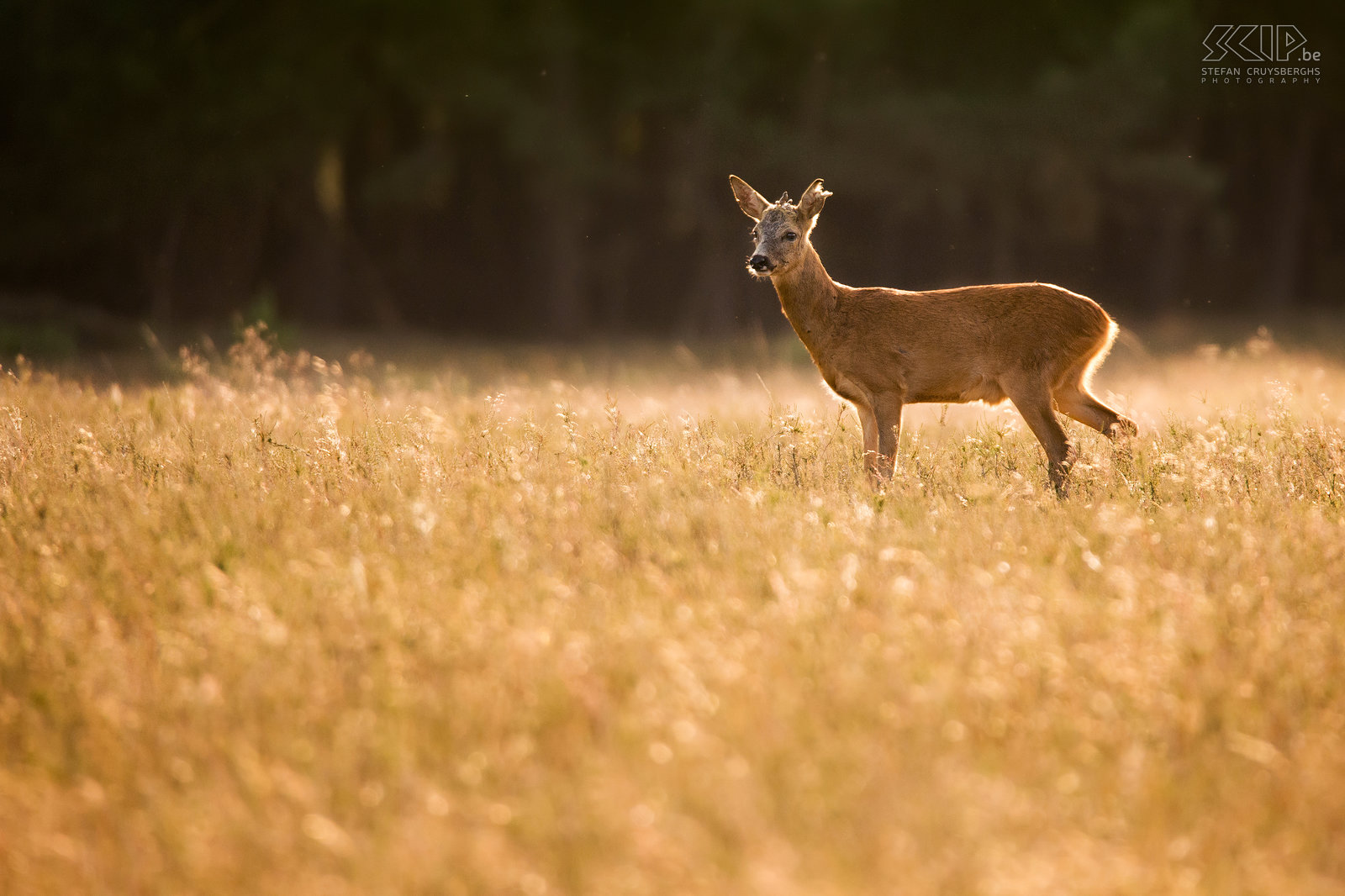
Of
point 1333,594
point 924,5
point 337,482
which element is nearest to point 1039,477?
point 1333,594

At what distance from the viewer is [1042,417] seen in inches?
247

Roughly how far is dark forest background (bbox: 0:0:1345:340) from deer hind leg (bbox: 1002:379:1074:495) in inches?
401

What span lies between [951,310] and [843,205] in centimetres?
1989

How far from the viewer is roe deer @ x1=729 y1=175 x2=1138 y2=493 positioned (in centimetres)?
634

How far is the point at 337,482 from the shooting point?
5.42m

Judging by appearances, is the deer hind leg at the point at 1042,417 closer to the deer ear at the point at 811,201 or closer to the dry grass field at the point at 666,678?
the dry grass field at the point at 666,678

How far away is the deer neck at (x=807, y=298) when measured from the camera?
6742 mm

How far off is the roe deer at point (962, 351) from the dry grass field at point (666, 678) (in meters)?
0.74

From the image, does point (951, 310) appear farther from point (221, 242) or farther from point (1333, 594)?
point (221, 242)

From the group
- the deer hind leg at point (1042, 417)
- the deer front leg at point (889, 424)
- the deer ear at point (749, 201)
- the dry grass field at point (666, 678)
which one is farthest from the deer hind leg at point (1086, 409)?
the deer ear at point (749, 201)

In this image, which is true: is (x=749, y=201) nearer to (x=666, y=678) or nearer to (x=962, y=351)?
(x=962, y=351)

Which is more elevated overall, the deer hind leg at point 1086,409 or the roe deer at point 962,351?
the roe deer at point 962,351

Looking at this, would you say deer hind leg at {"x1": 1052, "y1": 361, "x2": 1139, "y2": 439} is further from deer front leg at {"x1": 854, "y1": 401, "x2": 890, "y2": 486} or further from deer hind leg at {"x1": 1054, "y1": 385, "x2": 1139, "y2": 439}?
deer front leg at {"x1": 854, "y1": 401, "x2": 890, "y2": 486}

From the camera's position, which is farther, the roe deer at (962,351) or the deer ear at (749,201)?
the deer ear at (749,201)
